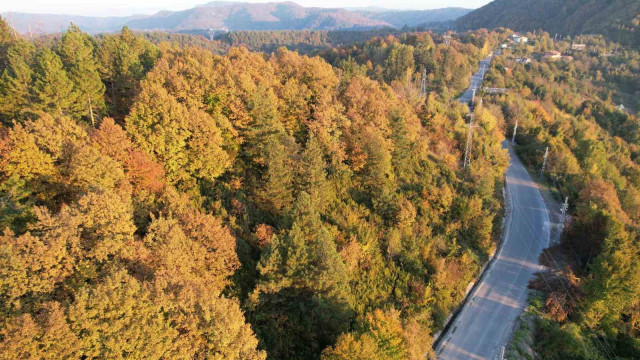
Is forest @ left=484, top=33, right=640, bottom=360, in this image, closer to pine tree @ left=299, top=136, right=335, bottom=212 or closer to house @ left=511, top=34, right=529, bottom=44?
pine tree @ left=299, top=136, right=335, bottom=212

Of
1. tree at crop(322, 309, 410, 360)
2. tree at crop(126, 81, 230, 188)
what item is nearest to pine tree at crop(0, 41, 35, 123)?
tree at crop(126, 81, 230, 188)

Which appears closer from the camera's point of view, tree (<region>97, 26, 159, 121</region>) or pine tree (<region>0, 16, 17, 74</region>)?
tree (<region>97, 26, 159, 121</region>)

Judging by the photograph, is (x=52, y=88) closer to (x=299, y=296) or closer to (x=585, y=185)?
(x=299, y=296)

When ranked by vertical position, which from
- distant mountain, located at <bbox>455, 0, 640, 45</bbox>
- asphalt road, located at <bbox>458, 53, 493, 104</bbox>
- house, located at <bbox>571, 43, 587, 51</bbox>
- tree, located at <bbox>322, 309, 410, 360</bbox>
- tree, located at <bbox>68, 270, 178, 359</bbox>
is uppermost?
distant mountain, located at <bbox>455, 0, 640, 45</bbox>

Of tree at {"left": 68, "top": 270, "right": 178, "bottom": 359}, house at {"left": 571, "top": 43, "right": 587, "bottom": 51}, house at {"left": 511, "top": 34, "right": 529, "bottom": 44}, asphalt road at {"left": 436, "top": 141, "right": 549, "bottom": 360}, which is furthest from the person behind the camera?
house at {"left": 511, "top": 34, "right": 529, "bottom": 44}

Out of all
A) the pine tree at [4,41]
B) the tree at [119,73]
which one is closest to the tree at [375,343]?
the tree at [119,73]

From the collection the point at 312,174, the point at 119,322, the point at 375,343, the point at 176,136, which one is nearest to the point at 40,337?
the point at 119,322

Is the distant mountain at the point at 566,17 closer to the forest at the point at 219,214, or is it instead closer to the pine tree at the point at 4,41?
the forest at the point at 219,214
